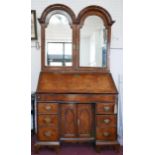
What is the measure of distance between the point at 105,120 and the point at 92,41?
1164mm

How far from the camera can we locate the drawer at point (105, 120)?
2867 millimetres

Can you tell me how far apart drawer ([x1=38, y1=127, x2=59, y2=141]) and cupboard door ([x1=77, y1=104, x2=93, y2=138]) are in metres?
0.34

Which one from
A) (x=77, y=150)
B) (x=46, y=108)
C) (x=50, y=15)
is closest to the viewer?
(x=46, y=108)

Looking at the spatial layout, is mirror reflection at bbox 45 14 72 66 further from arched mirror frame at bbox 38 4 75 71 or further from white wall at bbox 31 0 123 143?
white wall at bbox 31 0 123 143

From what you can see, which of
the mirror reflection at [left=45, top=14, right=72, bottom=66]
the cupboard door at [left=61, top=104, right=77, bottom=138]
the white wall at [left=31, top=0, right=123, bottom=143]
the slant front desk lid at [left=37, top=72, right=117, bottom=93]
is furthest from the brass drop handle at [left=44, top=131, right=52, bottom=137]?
the mirror reflection at [left=45, top=14, right=72, bottom=66]

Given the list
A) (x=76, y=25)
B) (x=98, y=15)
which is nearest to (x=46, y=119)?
(x=76, y=25)

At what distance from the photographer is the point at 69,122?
298 cm

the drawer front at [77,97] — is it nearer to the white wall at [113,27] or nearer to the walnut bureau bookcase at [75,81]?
the walnut bureau bookcase at [75,81]

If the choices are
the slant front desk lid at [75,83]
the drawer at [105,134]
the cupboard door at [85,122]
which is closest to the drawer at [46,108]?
the slant front desk lid at [75,83]

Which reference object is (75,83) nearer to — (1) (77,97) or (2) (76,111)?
(1) (77,97)

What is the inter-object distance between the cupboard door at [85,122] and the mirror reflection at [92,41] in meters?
0.70

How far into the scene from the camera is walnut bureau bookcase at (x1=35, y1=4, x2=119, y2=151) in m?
2.81
